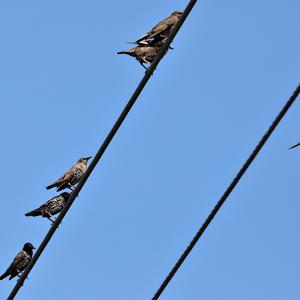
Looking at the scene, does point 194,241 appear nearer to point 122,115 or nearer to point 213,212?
point 213,212

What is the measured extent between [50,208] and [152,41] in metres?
3.45

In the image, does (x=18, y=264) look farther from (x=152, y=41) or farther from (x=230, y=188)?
(x=230, y=188)

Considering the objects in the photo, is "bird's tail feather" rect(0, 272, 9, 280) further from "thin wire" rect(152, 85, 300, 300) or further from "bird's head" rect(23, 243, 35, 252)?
"thin wire" rect(152, 85, 300, 300)

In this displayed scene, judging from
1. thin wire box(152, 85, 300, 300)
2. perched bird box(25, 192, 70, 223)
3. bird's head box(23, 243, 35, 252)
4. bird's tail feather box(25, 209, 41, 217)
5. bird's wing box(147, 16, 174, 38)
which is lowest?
thin wire box(152, 85, 300, 300)

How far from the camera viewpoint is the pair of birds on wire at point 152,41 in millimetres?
12734

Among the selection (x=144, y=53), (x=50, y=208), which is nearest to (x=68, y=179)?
(x=50, y=208)

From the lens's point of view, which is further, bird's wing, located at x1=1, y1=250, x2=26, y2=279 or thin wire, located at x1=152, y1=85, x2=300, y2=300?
bird's wing, located at x1=1, y1=250, x2=26, y2=279

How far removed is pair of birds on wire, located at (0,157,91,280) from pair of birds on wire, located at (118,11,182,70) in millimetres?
2544

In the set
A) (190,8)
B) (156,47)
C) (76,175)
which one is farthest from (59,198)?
(190,8)

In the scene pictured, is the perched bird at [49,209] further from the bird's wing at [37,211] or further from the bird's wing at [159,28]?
the bird's wing at [159,28]

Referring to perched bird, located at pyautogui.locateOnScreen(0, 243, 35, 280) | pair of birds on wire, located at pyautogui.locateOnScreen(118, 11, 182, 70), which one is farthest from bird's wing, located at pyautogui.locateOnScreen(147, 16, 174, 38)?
perched bird, located at pyautogui.locateOnScreen(0, 243, 35, 280)

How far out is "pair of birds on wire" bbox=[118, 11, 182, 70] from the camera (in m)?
12.7

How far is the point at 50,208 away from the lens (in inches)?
586

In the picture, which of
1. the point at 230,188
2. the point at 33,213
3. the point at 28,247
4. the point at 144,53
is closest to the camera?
the point at 230,188
